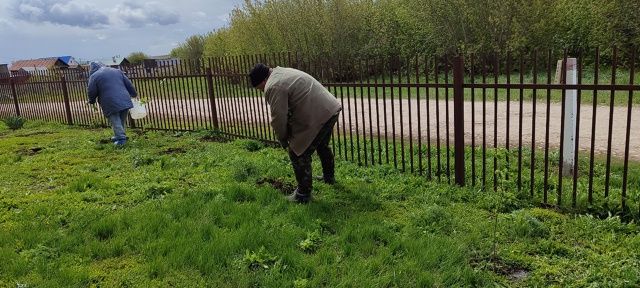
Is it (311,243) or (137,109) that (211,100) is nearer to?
(137,109)

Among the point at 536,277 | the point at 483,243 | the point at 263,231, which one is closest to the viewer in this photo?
the point at 536,277

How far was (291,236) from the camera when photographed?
3973 mm

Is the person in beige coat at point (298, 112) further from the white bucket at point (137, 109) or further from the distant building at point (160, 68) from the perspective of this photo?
the distant building at point (160, 68)

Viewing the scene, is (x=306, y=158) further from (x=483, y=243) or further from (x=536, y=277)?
(x=536, y=277)

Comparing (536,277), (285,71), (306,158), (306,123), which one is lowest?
(536,277)

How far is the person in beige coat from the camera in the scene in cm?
461

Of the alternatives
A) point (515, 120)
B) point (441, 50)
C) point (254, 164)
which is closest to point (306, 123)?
point (254, 164)

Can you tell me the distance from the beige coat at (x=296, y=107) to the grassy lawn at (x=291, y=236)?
0.67m

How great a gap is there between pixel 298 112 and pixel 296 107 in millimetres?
52

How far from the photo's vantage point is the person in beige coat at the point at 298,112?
4605mm

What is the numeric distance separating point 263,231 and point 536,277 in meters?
2.08

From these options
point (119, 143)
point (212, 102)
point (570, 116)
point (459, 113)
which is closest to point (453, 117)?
point (570, 116)

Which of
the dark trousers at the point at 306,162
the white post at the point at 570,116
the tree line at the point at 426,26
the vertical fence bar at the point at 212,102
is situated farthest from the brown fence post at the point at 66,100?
the white post at the point at 570,116

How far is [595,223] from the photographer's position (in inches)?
156
